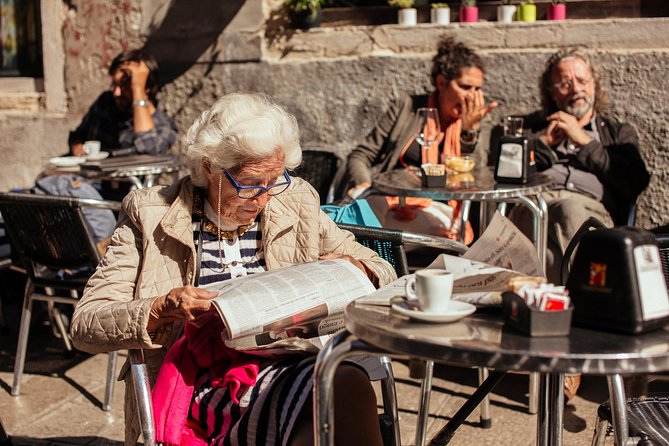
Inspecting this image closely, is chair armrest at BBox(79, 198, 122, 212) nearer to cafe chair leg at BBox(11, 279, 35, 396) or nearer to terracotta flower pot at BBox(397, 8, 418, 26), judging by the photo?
cafe chair leg at BBox(11, 279, 35, 396)

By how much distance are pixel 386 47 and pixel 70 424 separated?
2970 millimetres

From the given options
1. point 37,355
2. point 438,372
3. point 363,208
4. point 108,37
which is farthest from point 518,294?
point 108,37

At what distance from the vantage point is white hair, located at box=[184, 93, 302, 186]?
97.8 inches

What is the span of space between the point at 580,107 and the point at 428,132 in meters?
0.85

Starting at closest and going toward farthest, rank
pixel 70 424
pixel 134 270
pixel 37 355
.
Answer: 1. pixel 134 270
2. pixel 70 424
3. pixel 37 355

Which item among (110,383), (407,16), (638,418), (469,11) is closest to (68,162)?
(110,383)

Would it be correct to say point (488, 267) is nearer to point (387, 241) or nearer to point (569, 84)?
point (387, 241)

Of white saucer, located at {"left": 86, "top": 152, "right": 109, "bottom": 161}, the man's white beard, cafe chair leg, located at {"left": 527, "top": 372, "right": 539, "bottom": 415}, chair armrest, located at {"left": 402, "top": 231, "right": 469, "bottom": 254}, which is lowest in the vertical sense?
cafe chair leg, located at {"left": 527, "top": 372, "right": 539, "bottom": 415}

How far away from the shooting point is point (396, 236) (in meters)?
2.76

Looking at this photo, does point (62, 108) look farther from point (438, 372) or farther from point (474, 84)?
point (438, 372)

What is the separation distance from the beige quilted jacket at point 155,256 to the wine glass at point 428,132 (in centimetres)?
169

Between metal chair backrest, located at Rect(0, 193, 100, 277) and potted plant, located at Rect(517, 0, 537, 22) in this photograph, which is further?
potted plant, located at Rect(517, 0, 537, 22)

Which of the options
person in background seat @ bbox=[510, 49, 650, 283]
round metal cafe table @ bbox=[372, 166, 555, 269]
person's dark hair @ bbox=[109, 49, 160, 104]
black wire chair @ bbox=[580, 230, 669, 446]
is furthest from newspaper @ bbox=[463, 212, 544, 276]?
person's dark hair @ bbox=[109, 49, 160, 104]

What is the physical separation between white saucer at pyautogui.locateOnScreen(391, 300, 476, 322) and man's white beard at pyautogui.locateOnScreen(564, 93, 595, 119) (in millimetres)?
2989
